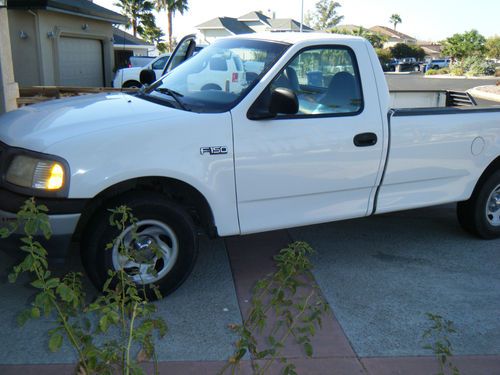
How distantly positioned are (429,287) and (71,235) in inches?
114

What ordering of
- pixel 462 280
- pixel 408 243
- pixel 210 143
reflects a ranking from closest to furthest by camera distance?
1. pixel 210 143
2. pixel 462 280
3. pixel 408 243

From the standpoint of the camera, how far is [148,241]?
3891 mm

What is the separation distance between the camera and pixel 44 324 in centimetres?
370

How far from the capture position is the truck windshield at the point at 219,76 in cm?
419

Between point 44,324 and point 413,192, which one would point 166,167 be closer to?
point 44,324

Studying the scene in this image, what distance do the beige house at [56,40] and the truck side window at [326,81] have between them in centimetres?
1266

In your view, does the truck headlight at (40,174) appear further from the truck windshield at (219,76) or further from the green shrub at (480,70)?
the green shrub at (480,70)

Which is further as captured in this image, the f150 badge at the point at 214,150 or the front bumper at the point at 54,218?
the f150 badge at the point at 214,150

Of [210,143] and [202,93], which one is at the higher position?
[202,93]

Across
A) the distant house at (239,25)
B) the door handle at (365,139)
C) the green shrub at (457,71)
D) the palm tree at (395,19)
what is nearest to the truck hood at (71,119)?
the door handle at (365,139)

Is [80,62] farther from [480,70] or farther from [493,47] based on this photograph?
[493,47]

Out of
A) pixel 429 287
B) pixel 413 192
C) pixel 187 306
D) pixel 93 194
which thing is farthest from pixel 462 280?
pixel 93 194

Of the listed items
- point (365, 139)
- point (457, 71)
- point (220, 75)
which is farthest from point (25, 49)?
point (457, 71)

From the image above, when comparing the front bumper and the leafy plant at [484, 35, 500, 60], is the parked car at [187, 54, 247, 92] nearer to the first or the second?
the front bumper
